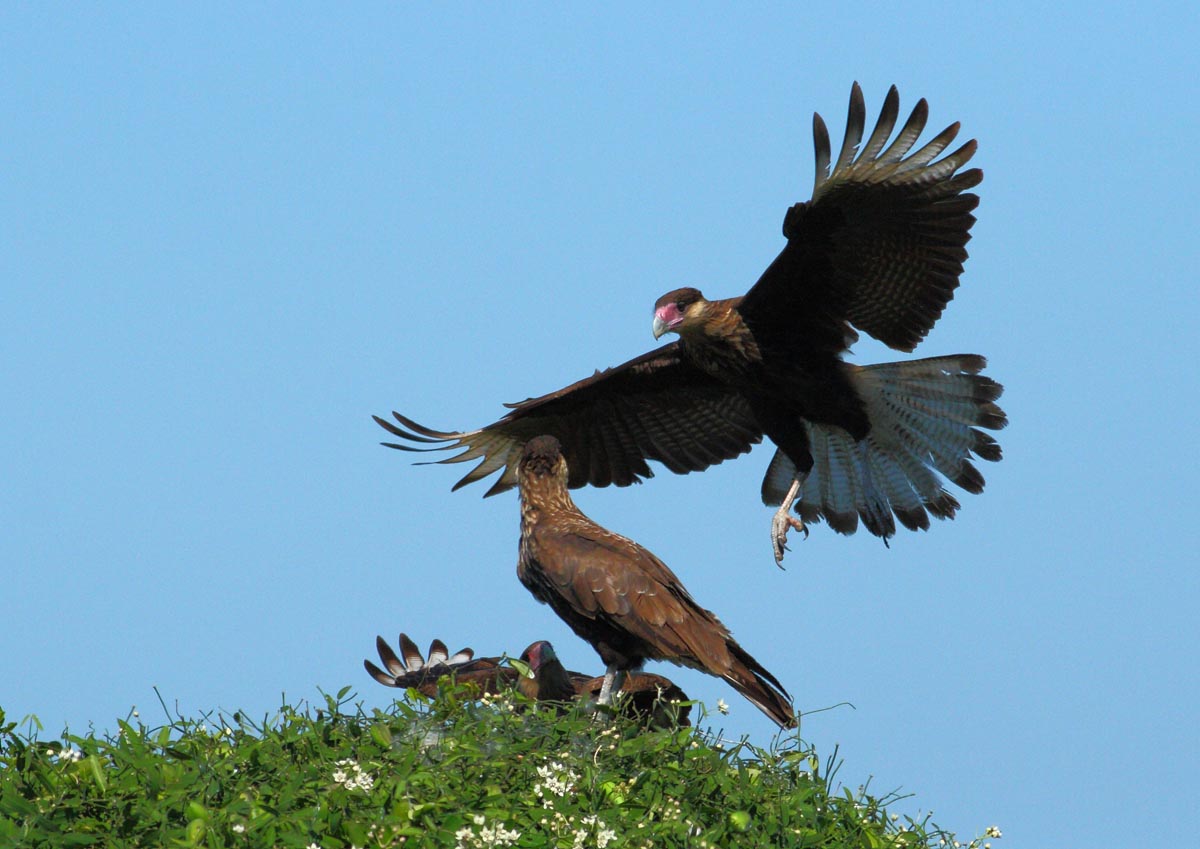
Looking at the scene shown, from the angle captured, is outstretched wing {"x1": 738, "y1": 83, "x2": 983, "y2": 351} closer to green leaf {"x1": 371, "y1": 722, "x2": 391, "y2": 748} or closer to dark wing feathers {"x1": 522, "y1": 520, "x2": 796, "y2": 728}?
dark wing feathers {"x1": 522, "y1": 520, "x2": 796, "y2": 728}

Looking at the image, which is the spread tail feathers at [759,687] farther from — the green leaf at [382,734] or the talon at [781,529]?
the talon at [781,529]

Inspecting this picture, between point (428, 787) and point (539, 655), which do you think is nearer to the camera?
point (428, 787)

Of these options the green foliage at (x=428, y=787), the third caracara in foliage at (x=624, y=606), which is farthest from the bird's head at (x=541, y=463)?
the green foliage at (x=428, y=787)

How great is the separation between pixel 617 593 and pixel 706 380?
3.26 m

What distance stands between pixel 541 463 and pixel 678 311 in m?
1.88

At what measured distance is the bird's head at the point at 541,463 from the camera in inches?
234

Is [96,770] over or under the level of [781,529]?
under

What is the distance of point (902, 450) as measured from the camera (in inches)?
324

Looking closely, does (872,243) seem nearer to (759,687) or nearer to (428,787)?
(759,687)

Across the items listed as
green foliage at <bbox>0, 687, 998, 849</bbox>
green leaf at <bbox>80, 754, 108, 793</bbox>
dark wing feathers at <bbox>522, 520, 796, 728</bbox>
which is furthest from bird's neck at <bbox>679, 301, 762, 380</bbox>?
green leaf at <bbox>80, 754, 108, 793</bbox>

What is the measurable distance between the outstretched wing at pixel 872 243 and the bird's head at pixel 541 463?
2012mm

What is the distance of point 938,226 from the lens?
7.01 meters

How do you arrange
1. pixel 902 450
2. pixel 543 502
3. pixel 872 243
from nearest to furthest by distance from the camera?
pixel 543 502 → pixel 872 243 → pixel 902 450

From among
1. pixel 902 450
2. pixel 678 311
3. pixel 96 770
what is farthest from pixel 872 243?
pixel 96 770
